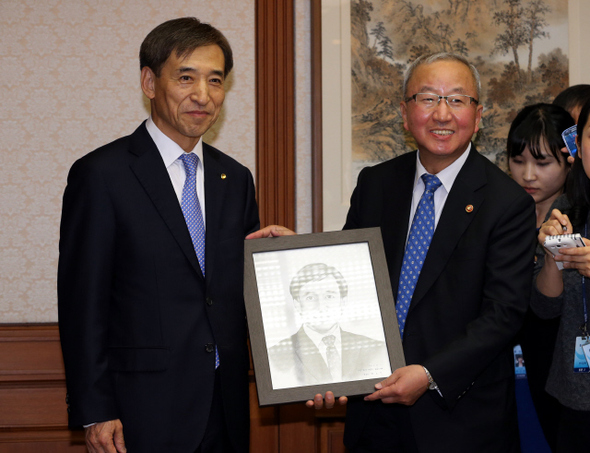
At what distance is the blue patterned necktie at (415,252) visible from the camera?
2.09 metres

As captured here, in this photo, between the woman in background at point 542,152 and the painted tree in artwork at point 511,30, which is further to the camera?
the painted tree in artwork at point 511,30

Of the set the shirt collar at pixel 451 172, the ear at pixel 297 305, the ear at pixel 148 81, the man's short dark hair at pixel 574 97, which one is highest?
the man's short dark hair at pixel 574 97

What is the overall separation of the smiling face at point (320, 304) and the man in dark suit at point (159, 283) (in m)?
0.27

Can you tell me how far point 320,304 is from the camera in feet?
6.62

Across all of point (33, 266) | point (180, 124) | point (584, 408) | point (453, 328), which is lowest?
point (584, 408)

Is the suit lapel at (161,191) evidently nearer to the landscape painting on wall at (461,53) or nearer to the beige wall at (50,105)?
the beige wall at (50,105)

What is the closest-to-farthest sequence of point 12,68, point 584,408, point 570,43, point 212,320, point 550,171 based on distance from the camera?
point 584,408 → point 212,320 → point 550,171 → point 12,68 → point 570,43

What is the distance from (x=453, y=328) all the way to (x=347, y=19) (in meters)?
1.87

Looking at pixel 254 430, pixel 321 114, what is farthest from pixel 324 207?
pixel 254 430

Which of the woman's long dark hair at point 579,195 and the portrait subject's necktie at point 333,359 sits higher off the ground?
the woman's long dark hair at point 579,195

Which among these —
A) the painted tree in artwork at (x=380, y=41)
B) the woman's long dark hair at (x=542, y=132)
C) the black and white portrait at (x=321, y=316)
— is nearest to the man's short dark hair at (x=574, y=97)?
the woman's long dark hair at (x=542, y=132)

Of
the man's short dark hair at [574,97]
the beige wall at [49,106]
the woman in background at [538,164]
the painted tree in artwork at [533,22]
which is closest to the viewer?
the woman in background at [538,164]

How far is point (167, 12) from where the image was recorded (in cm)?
315

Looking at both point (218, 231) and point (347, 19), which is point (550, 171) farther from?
point (218, 231)
